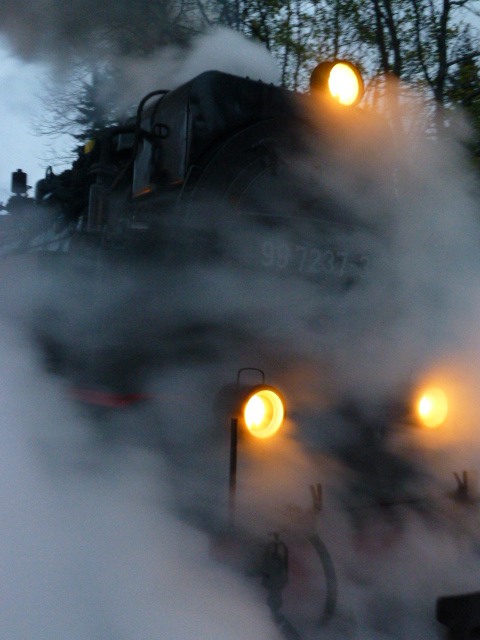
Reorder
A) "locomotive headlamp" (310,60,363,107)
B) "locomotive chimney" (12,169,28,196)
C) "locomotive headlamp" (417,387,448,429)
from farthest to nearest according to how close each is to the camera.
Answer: "locomotive chimney" (12,169,28,196), "locomotive headlamp" (310,60,363,107), "locomotive headlamp" (417,387,448,429)


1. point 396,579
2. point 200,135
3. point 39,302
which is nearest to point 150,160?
point 200,135

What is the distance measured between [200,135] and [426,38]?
5462 mm

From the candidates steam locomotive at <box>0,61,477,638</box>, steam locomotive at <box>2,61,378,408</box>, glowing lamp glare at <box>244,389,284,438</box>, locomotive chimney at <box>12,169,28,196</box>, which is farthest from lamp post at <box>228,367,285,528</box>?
locomotive chimney at <box>12,169,28,196</box>

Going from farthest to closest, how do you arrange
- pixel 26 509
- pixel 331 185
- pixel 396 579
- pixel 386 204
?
pixel 386 204 → pixel 331 185 → pixel 26 509 → pixel 396 579

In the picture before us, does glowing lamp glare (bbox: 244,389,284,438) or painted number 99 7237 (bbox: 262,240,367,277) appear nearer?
glowing lamp glare (bbox: 244,389,284,438)

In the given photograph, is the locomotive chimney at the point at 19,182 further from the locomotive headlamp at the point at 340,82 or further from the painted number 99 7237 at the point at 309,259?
the painted number 99 7237 at the point at 309,259

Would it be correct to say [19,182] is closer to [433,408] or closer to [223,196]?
[223,196]

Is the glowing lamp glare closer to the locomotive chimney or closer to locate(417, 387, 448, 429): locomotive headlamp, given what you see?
locate(417, 387, 448, 429): locomotive headlamp

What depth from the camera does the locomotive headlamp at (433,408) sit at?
2521mm

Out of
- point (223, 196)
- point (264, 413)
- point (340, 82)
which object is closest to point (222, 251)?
point (223, 196)

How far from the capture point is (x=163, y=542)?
2.14m

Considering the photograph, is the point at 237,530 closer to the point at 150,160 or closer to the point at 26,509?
the point at 26,509

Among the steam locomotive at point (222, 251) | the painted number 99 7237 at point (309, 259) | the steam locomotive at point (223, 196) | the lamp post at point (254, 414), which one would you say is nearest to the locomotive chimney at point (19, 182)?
the steam locomotive at point (223, 196)

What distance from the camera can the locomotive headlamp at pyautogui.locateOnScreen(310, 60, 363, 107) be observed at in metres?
2.77
